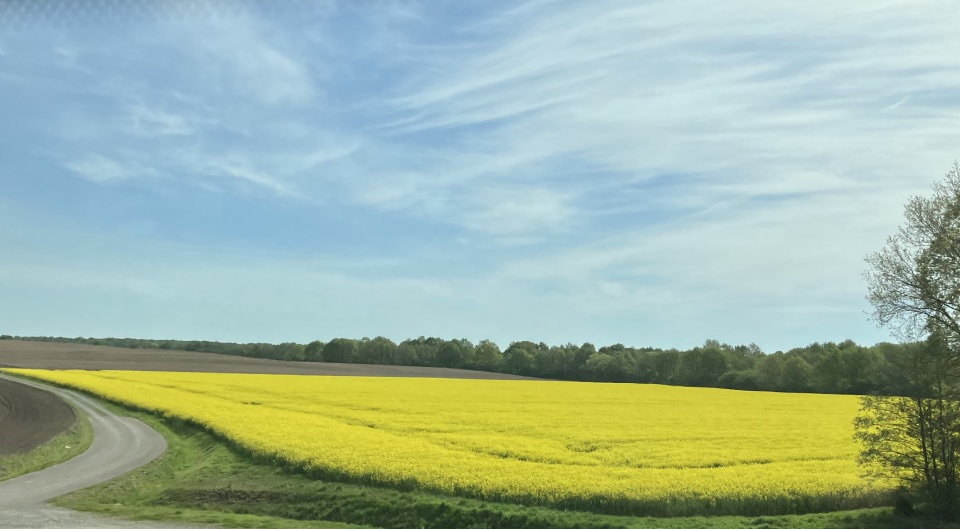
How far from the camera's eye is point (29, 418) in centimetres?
4481

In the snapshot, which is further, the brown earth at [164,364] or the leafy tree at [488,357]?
the leafy tree at [488,357]

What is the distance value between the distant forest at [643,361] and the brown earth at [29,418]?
53.7m

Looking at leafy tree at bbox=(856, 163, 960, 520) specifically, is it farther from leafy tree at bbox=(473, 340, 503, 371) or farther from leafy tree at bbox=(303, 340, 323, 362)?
leafy tree at bbox=(303, 340, 323, 362)

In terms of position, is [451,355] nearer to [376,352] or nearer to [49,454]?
[376,352]

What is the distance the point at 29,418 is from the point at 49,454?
46.7ft

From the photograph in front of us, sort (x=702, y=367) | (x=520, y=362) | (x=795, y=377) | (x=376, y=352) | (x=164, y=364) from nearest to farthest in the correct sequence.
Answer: (x=795, y=377), (x=164, y=364), (x=702, y=367), (x=520, y=362), (x=376, y=352)

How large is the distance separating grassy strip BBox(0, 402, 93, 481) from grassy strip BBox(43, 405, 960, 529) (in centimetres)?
540

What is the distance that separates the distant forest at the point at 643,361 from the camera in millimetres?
98062

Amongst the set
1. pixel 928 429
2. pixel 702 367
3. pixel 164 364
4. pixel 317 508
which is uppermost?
pixel 702 367

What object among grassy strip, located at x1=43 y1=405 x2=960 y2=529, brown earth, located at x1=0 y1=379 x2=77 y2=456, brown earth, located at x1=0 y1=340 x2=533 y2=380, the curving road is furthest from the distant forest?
brown earth, located at x1=0 y1=379 x2=77 y2=456

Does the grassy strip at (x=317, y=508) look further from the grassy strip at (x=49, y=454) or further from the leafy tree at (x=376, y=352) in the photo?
the leafy tree at (x=376, y=352)

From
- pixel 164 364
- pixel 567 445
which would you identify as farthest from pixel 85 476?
pixel 164 364

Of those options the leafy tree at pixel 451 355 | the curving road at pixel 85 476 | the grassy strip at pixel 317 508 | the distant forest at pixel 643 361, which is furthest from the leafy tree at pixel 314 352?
the grassy strip at pixel 317 508

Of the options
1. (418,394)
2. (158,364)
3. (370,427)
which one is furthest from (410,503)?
(158,364)
